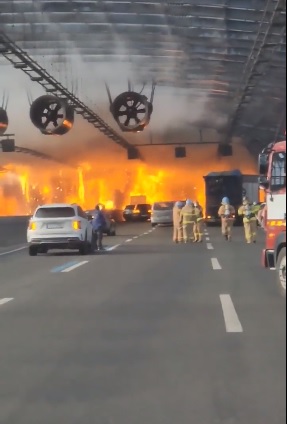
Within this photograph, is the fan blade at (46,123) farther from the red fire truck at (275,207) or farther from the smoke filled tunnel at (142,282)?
the red fire truck at (275,207)

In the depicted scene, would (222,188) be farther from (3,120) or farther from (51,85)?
(51,85)

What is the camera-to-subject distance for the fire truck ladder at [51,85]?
7.83 meters

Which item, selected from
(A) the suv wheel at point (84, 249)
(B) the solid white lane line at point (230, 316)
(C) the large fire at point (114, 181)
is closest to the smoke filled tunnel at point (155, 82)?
(C) the large fire at point (114, 181)

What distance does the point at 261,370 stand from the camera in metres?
6.10

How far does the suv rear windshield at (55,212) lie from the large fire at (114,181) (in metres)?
16.0

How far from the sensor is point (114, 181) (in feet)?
21.6

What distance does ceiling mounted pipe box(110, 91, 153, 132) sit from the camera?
31.7 ft

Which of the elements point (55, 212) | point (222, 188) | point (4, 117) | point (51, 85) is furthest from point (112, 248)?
point (222, 188)

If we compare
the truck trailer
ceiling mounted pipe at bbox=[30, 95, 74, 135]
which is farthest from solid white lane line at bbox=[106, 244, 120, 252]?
the truck trailer

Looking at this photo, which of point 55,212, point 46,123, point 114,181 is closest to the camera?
point 114,181

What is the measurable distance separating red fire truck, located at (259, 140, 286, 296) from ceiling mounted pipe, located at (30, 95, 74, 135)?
21.9 ft

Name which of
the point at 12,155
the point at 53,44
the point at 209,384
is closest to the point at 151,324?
the point at 12,155

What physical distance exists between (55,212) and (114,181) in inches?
698

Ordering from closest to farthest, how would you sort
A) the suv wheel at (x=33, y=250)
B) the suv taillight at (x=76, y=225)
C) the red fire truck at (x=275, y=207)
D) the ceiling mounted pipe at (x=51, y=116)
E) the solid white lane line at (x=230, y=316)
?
the red fire truck at (x=275, y=207), the solid white lane line at (x=230, y=316), the ceiling mounted pipe at (x=51, y=116), the suv taillight at (x=76, y=225), the suv wheel at (x=33, y=250)
